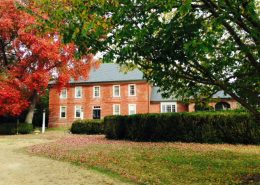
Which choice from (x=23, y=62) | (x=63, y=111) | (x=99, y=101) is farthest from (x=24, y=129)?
→ (x=99, y=101)

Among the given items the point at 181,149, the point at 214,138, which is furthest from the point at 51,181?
the point at 214,138

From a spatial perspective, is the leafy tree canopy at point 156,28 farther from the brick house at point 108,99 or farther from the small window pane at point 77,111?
the small window pane at point 77,111

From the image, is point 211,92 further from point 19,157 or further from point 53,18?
point 19,157

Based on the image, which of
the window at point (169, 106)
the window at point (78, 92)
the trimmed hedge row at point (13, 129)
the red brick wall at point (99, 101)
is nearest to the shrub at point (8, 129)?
the trimmed hedge row at point (13, 129)

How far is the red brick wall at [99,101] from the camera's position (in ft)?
160

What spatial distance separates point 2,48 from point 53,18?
3370cm

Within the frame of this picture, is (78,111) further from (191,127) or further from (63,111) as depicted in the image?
(191,127)

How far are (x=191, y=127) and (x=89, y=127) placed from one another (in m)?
14.5

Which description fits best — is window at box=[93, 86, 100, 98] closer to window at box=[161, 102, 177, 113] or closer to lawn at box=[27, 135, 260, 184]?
window at box=[161, 102, 177, 113]

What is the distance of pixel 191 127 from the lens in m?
22.6

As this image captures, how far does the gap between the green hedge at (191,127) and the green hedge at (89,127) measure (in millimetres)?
7843

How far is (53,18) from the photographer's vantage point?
7.63 metres

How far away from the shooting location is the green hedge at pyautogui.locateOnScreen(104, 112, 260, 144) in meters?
21.2

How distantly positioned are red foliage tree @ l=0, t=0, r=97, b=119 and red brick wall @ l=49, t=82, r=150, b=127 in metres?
10.2
